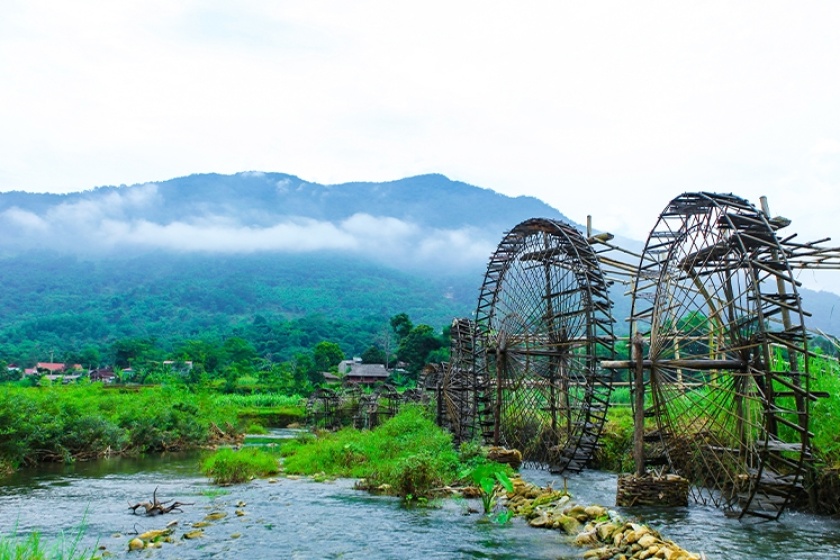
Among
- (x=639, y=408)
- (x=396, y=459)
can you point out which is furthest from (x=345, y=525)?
(x=639, y=408)

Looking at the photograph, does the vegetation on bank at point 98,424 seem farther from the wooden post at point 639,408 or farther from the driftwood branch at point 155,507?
the wooden post at point 639,408

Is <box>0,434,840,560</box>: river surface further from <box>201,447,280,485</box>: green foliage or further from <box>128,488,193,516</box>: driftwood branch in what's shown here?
<box>201,447,280,485</box>: green foliage

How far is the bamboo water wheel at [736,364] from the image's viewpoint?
12.8m

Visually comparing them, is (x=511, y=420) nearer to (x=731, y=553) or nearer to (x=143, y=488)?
(x=143, y=488)

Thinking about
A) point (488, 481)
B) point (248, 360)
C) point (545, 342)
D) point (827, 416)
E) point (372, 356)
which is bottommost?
point (248, 360)

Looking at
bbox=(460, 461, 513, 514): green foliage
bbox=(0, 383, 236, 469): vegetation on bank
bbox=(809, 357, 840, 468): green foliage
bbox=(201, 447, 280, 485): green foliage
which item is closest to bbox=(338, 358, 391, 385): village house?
bbox=(0, 383, 236, 469): vegetation on bank

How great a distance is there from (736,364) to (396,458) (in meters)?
10.9

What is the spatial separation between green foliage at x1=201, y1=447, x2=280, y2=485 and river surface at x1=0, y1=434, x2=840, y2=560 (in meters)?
1.07

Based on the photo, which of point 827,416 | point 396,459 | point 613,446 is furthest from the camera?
point 613,446

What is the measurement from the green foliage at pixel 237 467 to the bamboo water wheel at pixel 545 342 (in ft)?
24.4

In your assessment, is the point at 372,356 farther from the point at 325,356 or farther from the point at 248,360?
the point at 248,360

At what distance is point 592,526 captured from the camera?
41.7 ft

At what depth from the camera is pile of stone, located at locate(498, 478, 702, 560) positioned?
34.6 feet

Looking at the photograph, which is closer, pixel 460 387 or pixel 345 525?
pixel 345 525
